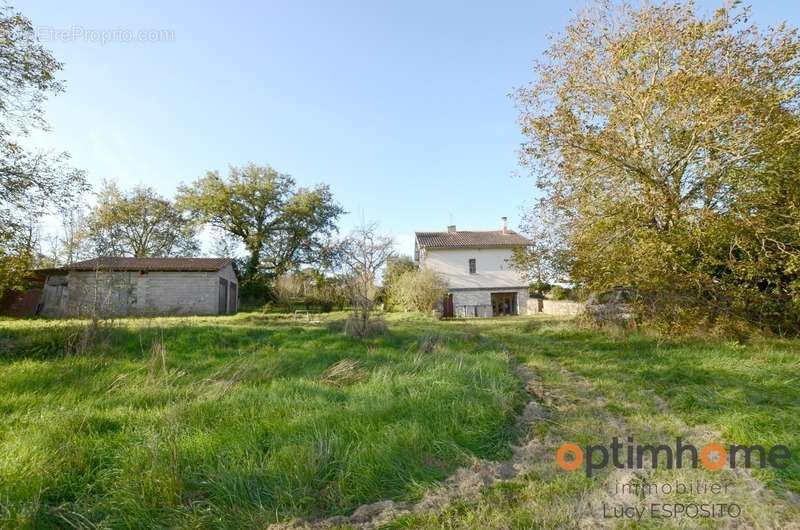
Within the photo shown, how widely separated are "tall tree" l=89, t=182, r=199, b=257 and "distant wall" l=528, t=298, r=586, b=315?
1200 inches

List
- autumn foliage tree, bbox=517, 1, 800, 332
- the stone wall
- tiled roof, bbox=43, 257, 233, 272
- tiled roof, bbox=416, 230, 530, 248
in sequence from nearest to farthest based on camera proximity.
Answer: autumn foliage tree, bbox=517, 1, 800, 332, the stone wall, tiled roof, bbox=43, 257, 233, 272, tiled roof, bbox=416, 230, 530, 248

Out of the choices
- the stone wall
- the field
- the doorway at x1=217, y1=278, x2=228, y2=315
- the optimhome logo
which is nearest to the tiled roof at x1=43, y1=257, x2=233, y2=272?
the stone wall

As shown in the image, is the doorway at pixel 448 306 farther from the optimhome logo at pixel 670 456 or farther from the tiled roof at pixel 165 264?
the optimhome logo at pixel 670 456

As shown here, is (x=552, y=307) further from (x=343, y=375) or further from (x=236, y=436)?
(x=236, y=436)

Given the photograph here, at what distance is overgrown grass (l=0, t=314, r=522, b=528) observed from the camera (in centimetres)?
278

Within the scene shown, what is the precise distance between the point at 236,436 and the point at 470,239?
28032 mm

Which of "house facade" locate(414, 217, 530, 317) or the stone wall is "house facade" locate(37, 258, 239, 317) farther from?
"house facade" locate(414, 217, 530, 317)

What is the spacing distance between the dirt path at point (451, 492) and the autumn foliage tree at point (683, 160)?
24.9ft

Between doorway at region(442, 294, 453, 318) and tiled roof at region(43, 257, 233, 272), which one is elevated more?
tiled roof at region(43, 257, 233, 272)

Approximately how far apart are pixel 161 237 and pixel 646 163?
38.9 meters

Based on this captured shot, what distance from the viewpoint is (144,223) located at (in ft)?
111

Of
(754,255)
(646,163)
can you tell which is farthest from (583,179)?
(754,255)

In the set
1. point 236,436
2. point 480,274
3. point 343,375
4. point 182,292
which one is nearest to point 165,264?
point 182,292

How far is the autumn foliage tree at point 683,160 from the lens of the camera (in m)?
7.99
